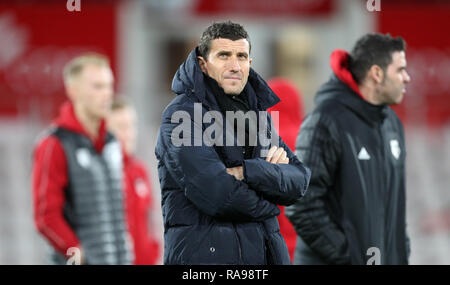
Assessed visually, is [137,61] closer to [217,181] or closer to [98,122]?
[98,122]

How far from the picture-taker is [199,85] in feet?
11.5

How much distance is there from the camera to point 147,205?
6.31 meters

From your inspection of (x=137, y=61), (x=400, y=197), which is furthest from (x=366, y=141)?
(x=137, y=61)

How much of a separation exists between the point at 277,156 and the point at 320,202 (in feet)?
2.95

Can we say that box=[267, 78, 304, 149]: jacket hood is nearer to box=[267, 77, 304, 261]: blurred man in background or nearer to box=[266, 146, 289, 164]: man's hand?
box=[267, 77, 304, 261]: blurred man in background

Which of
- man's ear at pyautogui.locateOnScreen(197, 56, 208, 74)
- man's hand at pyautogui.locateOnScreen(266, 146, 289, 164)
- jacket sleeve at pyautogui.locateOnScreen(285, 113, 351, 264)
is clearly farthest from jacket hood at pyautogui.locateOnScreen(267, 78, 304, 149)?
man's ear at pyautogui.locateOnScreen(197, 56, 208, 74)

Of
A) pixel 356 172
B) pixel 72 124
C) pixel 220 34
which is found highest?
pixel 220 34

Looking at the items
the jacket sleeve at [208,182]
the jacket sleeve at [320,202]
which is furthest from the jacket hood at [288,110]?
the jacket sleeve at [208,182]

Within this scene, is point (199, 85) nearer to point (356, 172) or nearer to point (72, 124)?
point (356, 172)

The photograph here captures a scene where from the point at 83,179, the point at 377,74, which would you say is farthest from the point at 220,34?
the point at 83,179

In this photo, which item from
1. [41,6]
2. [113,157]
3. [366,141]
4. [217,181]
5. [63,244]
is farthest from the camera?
[41,6]

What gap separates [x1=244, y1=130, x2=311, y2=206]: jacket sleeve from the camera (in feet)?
11.4
